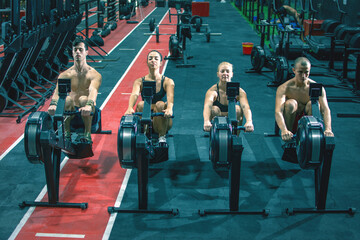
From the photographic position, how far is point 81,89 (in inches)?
229

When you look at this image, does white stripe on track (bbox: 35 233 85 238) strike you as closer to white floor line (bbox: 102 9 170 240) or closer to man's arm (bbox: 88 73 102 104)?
white floor line (bbox: 102 9 170 240)

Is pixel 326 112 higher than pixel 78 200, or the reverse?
pixel 326 112

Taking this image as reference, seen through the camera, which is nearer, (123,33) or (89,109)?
(89,109)

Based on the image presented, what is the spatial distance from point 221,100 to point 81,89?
69.6 inches

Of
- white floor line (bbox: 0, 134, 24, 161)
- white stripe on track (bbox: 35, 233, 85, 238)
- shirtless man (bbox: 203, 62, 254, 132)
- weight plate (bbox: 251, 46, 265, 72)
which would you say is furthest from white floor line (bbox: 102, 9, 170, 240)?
weight plate (bbox: 251, 46, 265, 72)

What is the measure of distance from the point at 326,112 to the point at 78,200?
2.83 metres

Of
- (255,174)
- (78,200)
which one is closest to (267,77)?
(255,174)

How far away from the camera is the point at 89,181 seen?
17.1 feet

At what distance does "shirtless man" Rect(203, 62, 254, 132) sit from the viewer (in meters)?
5.16

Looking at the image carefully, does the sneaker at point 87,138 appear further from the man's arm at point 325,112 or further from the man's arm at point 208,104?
the man's arm at point 325,112

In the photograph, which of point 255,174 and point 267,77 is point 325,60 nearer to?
point 267,77

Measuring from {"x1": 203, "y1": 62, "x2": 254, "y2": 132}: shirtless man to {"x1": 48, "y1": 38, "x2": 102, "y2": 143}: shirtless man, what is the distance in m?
1.38

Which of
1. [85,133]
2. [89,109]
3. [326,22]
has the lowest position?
[85,133]

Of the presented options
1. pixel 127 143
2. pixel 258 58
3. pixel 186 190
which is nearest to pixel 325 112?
pixel 186 190
